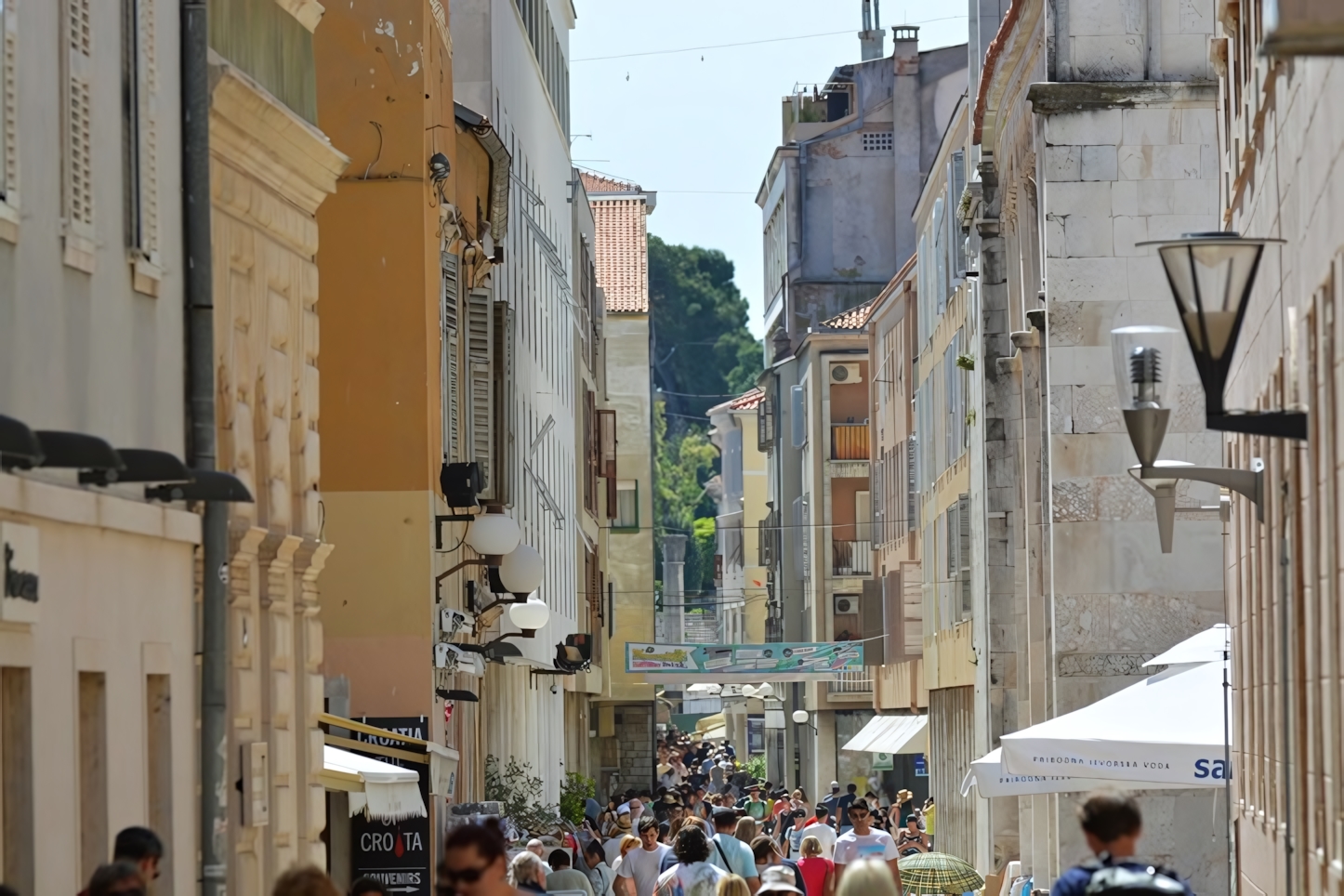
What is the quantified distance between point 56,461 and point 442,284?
44.7 feet

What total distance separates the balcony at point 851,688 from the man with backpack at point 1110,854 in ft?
187

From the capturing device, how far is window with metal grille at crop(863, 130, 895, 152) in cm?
7081

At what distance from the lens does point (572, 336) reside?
Result: 46719 millimetres

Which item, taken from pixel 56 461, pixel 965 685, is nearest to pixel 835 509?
pixel 965 685

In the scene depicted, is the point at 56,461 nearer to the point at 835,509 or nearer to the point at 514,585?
the point at 514,585

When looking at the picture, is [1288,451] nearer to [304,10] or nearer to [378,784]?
[378,784]

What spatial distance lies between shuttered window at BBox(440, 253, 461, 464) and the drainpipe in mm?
9532

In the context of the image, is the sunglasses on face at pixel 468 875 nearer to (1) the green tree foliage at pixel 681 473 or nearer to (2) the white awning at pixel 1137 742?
(2) the white awning at pixel 1137 742

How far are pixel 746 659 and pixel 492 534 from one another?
31797 mm

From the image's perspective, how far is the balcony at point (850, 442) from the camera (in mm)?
68312

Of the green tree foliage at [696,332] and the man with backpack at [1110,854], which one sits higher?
the green tree foliage at [696,332]

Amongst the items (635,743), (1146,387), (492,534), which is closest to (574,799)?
(492,534)

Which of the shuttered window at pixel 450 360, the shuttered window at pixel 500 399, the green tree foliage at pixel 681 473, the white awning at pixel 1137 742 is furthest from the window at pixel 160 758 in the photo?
the green tree foliage at pixel 681 473

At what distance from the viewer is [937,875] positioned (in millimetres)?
24031
